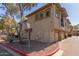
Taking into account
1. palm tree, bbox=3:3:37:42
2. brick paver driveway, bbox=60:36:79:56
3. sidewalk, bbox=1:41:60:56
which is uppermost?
palm tree, bbox=3:3:37:42

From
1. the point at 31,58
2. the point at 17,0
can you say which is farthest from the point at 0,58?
the point at 17,0

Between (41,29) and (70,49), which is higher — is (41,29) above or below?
above

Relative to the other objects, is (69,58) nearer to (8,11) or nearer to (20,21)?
(20,21)

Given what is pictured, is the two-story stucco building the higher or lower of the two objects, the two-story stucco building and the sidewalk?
the higher

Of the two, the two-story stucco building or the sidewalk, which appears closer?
the sidewalk

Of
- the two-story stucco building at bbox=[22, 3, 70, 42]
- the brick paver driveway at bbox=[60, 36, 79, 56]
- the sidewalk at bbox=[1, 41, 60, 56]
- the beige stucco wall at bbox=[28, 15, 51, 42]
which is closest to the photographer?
the sidewalk at bbox=[1, 41, 60, 56]

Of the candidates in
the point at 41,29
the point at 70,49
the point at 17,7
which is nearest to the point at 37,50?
the point at 70,49

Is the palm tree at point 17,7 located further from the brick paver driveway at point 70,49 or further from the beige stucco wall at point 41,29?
the brick paver driveway at point 70,49

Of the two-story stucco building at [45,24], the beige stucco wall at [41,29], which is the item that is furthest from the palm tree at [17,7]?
the beige stucco wall at [41,29]

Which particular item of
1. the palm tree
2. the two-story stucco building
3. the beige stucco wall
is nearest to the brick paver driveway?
the two-story stucco building

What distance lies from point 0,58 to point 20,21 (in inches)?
155

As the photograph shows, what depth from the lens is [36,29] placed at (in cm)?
1164

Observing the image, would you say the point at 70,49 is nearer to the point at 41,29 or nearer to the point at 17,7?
the point at 17,7

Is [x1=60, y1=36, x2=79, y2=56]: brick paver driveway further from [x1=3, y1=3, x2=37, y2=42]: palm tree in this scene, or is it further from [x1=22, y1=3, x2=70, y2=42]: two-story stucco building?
[x1=3, y1=3, x2=37, y2=42]: palm tree
